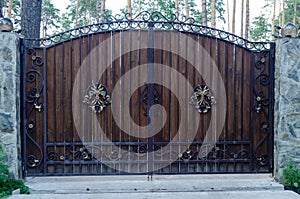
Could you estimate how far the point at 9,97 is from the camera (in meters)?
3.62

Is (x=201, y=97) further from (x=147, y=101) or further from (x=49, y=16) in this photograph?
(x=49, y=16)

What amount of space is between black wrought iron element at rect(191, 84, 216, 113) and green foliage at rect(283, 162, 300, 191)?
115cm

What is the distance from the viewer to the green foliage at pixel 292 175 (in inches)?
143

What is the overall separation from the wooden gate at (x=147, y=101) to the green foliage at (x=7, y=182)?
12.8 inches

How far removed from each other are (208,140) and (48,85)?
211cm

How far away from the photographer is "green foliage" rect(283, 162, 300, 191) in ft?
11.9

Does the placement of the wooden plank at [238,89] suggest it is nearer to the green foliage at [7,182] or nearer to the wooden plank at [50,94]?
the wooden plank at [50,94]

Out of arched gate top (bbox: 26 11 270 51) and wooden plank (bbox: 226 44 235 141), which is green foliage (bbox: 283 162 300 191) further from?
arched gate top (bbox: 26 11 270 51)

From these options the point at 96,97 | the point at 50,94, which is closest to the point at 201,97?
the point at 96,97

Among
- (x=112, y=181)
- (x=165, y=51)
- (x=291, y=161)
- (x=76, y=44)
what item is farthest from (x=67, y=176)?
(x=291, y=161)

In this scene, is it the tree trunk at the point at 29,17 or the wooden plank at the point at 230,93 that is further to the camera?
the tree trunk at the point at 29,17

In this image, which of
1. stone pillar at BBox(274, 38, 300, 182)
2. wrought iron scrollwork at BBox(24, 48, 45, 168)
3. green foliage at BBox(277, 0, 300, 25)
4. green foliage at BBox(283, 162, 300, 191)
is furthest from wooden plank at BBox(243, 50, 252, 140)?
green foliage at BBox(277, 0, 300, 25)

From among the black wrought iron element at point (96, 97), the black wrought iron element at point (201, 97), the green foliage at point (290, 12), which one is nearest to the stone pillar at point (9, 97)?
the black wrought iron element at point (96, 97)

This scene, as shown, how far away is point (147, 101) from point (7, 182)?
1.84m
